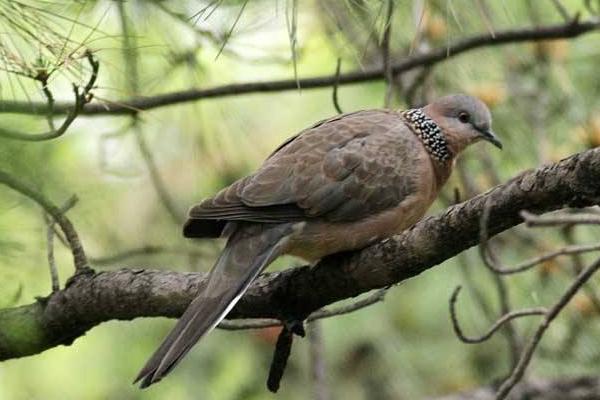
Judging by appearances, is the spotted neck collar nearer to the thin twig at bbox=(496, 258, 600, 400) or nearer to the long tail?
the long tail

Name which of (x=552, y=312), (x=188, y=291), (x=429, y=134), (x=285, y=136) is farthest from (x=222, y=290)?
(x=285, y=136)

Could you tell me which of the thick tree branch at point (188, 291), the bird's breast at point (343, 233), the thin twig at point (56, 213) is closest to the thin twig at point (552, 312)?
the thick tree branch at point (188, 291)

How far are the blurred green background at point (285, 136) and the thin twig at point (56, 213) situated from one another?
81 centimetres

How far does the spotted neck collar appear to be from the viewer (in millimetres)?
3781

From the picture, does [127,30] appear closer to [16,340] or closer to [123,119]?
[123,119]

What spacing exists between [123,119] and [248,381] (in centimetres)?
125

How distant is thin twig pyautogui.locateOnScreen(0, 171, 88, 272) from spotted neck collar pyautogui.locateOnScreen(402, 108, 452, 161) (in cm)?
118

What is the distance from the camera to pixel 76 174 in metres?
4.32

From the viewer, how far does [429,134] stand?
3809mm

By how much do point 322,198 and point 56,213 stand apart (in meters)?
0.79

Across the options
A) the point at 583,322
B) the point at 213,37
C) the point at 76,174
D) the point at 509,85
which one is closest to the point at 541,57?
the point at 509,85

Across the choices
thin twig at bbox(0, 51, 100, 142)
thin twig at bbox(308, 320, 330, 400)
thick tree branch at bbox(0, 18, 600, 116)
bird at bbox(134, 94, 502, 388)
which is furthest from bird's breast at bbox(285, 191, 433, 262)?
thin twig at bbox(0, 51, 100, 142)

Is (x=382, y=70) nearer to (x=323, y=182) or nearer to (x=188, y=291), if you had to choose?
(x=323, y=182)

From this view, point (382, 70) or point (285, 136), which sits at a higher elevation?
point (382, 70)
